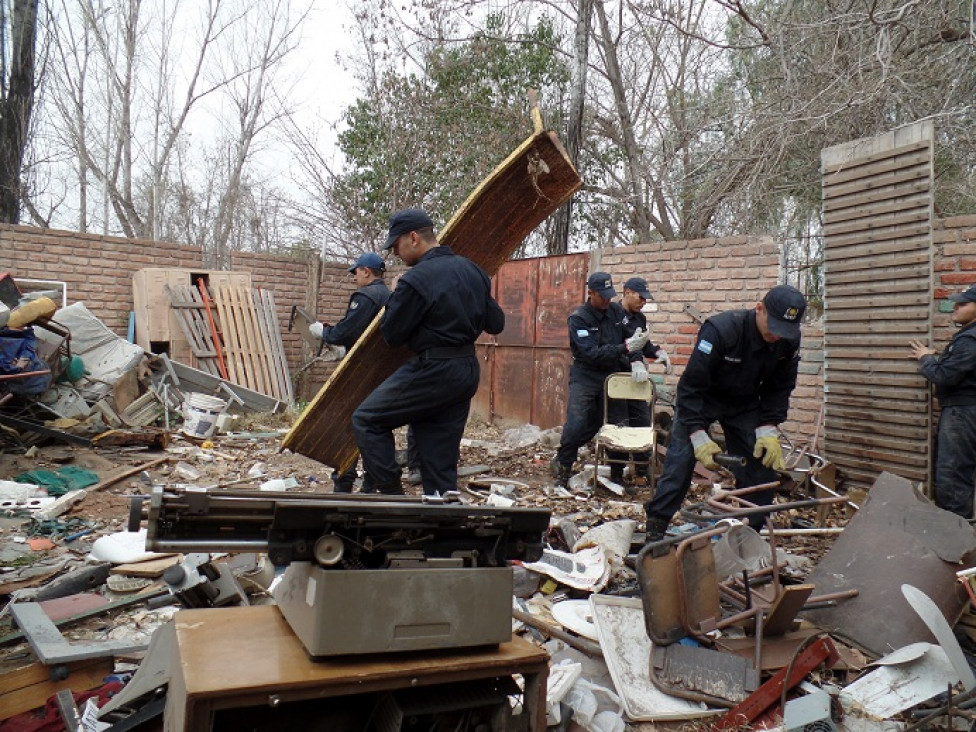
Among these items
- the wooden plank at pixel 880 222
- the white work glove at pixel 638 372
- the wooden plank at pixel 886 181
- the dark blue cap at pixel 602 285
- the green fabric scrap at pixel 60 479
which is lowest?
the green fabric scrap at pixel 60 479

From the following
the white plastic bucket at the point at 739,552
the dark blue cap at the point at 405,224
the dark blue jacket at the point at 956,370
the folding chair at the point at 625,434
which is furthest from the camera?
the folding chair at the point at 625,434

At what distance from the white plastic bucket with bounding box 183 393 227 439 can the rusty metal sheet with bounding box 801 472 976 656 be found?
19.2 feet

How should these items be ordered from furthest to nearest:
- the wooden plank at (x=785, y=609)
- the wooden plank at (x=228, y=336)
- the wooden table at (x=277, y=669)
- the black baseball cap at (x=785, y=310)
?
the wooden plank at (x=228, y=336), the black baseball cap at (x=785, y=310), the wooden plank at (x=785, y=609), the wooden table at (x=277, y=669)

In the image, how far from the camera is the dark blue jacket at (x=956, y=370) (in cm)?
408

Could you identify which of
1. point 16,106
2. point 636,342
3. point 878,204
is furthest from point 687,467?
point 16,106

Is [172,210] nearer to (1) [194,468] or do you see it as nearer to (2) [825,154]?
(1) [194,468]

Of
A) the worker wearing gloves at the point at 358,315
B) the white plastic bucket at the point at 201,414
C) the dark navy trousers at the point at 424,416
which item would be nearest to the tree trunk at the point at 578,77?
the worker wearing gloves at the point at 358,315

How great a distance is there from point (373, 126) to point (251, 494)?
10.4 m

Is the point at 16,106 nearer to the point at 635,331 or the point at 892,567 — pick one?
the point at 635,331

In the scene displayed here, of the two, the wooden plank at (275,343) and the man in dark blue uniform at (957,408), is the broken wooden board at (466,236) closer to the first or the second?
the man in dark blue uniform at (957,408)

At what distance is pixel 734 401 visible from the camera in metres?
3.84

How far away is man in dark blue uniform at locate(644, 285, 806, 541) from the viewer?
361 cm

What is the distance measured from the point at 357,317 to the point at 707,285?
301cm

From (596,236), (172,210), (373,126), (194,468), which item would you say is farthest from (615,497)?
(172,210)
